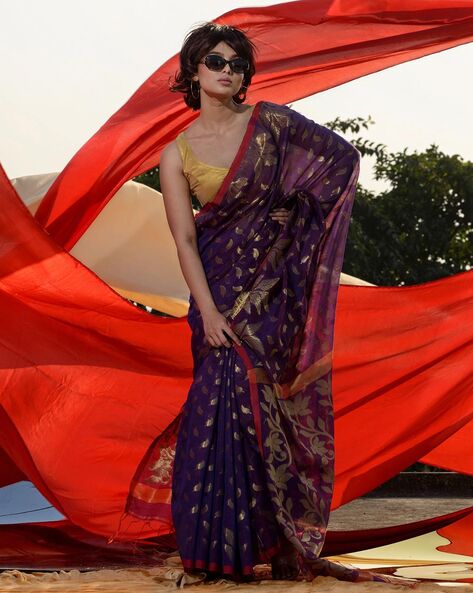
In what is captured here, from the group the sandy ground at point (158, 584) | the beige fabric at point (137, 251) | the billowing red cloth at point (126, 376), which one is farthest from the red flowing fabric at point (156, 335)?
the beige fabric at point (137, 251)

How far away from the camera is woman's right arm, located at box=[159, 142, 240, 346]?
437 centimetres

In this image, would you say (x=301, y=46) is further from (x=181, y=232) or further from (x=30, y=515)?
(x=30, y=515)

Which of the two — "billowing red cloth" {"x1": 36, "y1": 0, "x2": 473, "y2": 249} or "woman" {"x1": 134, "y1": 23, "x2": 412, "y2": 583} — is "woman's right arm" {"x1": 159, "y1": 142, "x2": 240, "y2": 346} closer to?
"woman" {"x1": 134, "y1": 23, "x2": 412, "y2": 583}

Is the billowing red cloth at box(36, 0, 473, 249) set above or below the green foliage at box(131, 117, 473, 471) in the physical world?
below

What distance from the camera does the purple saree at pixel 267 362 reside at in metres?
4.20

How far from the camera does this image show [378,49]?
5.52 metres

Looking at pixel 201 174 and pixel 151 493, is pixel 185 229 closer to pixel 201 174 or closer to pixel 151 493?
pixel 201 174

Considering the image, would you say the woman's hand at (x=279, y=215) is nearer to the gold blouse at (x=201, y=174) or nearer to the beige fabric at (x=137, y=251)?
the gold blouse at (x=201, y=174)

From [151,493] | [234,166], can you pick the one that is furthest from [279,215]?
[151,493]

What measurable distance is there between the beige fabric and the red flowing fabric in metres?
1.76

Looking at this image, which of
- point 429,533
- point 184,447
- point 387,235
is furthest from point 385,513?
point 387,235

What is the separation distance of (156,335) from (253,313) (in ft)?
3.86

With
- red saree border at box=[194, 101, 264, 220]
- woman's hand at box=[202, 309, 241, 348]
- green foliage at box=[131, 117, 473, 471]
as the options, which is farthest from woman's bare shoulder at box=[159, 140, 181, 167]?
green foliage at box=[131, 117, 473, 471]

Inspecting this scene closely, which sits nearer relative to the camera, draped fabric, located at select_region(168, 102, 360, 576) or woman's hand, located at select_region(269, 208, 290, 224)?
draped fabric, located at select_region(168, 102, 360, 576)
